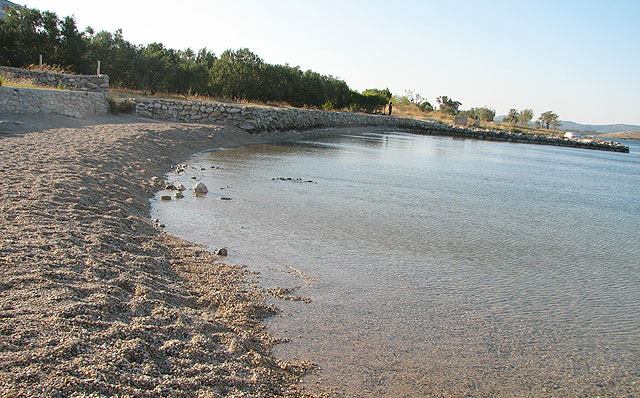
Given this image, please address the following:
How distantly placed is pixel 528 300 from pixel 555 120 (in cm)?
12071

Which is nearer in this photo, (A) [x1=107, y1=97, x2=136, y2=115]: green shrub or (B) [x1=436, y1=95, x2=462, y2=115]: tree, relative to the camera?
(A) [x1=107, y1=97, x2=136, y2=115]: green shrub

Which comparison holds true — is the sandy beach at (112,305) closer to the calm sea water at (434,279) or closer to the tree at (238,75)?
the calm sea water at (434,279)

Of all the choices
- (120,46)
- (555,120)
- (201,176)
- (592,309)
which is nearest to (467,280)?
(592,309)

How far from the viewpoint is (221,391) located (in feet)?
12.0

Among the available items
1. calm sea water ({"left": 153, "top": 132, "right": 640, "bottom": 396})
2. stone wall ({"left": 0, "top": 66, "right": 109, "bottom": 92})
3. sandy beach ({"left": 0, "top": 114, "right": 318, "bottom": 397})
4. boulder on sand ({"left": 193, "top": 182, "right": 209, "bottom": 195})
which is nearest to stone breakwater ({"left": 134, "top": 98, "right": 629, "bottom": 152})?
stone wall ({"left": 0, "top": 66, "right": 109, "bottom": 92})

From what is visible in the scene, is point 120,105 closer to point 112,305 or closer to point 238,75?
point 238,75

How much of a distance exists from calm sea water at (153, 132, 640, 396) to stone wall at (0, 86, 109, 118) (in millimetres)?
6185

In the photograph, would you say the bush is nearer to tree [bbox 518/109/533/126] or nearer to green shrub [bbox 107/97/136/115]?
green shrub [bbox 107/97/136/115]

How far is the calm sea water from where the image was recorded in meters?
4.67

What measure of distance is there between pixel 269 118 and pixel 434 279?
81.0 feet

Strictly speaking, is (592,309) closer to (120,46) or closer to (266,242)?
(266,242)

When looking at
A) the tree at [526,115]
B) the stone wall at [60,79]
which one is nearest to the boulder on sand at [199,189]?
the stone wall at [60,79]

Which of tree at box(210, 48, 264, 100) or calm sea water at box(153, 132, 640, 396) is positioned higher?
tree at box(210, 48, 264, 100)

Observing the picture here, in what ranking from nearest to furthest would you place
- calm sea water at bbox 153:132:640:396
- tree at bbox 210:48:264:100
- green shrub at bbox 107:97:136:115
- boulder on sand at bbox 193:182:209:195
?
calm sea water at bbox 153:132:640:396
boulder on sand at bbox 193:182:209:195
green shrub at bbox 107:97:136:115
tree at bbox 210:48:264:100
